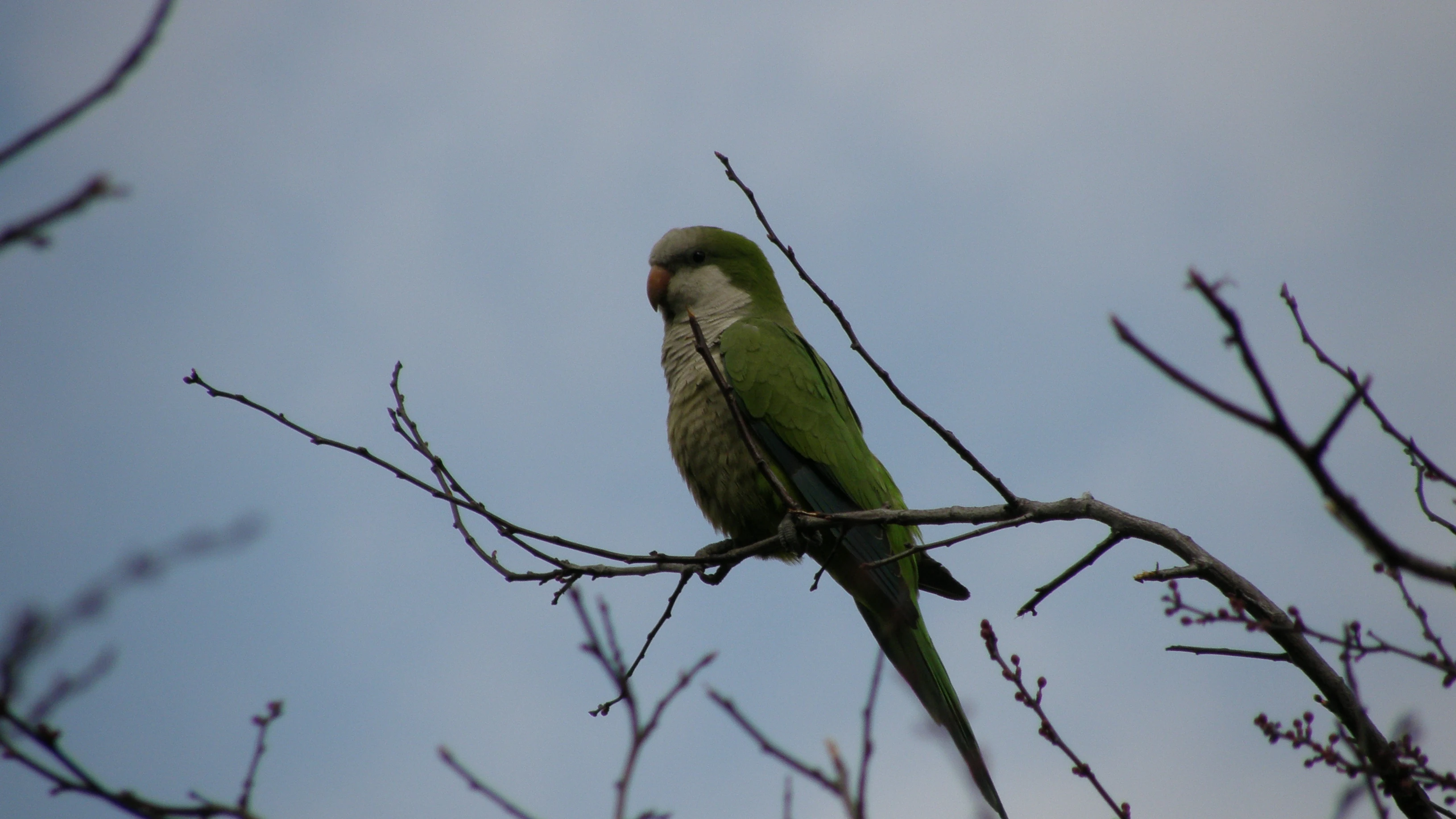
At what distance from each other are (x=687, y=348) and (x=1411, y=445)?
3352 millimetres

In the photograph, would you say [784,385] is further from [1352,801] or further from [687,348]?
[1352,801]

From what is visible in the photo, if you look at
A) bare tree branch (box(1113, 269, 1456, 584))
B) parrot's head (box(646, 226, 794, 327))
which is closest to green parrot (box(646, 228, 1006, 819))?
parrot's head (box(646, 226, 794, 327))

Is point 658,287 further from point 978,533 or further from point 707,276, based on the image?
point 978,533

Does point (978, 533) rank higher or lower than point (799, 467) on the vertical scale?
lower

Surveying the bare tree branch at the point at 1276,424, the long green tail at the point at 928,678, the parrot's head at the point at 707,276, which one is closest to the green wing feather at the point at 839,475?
the long green tail at the point at 928,678

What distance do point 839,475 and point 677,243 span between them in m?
1.95

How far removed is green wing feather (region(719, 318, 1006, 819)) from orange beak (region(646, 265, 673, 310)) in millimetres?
711

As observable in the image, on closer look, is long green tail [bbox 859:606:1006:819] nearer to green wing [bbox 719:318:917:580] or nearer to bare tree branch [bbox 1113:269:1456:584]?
green wing [bbox 719:318:917:580]

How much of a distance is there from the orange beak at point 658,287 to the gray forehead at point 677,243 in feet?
0.29

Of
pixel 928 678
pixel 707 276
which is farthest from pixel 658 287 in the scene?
Answer: pixel 928 678

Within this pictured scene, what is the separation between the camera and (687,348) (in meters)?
5.26

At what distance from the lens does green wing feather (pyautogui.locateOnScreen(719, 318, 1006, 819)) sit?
4.11m

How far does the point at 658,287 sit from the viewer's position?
19.3 feet

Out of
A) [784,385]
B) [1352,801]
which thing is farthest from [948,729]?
[1352,801]
